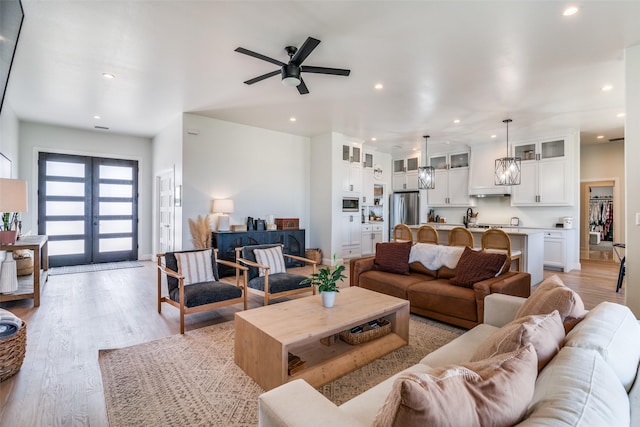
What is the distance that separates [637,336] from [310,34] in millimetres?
3123

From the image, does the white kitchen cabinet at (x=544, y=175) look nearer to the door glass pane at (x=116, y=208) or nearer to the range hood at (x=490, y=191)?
the range hood at (x=490, y=191)

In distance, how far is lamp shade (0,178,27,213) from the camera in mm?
3416

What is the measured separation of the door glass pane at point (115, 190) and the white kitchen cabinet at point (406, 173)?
6961mm

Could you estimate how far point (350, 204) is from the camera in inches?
294

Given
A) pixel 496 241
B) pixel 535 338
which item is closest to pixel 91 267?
pixel 496 241

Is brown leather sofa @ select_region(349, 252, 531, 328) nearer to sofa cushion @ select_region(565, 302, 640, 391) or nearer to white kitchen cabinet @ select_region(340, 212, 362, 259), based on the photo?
sofa cushion @ select_region(565, 302, 640, 391)

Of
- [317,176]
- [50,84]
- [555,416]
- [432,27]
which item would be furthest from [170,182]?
[555,416]

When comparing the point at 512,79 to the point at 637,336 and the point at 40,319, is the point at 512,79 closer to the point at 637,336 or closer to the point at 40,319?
the point at 637,336

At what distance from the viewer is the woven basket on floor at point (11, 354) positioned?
88.5 inches

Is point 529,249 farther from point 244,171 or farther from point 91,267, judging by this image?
point 91,267

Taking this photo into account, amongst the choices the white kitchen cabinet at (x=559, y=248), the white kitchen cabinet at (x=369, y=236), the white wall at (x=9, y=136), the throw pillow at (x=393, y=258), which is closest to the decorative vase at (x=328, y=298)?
the throw pillow at (x=393, y=258)

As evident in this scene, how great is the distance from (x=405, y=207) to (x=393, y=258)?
497cm

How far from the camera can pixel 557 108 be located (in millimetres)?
4988

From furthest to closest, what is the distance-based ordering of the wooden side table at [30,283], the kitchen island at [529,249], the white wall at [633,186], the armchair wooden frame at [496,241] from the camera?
the kitchen island at [529,249] → the armchair wooden frame at [496,241] → the wooden side table at [30,283] → the white wall at [633,186]
